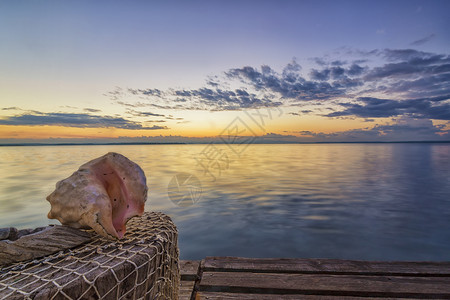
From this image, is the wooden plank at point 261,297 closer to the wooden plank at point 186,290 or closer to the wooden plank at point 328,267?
the wooden plank at point 186,290

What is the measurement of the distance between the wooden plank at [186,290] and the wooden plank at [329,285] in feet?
0.54

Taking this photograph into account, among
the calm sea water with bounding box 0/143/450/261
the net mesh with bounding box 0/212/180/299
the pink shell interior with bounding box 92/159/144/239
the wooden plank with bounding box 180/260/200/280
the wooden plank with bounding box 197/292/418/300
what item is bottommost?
the calm sea water with bounding box 0/143/450/261

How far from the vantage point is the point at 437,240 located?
283 inches

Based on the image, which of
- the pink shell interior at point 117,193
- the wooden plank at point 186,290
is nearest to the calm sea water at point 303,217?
the wooden plank at point 186,290

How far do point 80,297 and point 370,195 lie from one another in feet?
45.9

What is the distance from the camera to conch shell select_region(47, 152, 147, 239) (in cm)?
220

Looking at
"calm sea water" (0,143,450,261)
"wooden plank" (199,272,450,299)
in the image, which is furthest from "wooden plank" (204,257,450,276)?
"calm sea water" (0,143,450,261)

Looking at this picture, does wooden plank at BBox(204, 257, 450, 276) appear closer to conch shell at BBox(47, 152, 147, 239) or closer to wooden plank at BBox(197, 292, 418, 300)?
wooden plank at BBox(197, 292, 418, 300)

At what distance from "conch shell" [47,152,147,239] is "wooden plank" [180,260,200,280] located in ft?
5.23

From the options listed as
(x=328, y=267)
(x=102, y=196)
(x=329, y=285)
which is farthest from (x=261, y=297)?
(x=102, y=196)

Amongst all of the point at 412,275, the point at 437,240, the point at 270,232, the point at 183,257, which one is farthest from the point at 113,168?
the point at 437,240

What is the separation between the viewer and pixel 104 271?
5.39 feet

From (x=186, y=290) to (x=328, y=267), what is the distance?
6.69 feet

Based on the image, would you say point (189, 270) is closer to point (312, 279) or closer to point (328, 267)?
point (312, 279)
